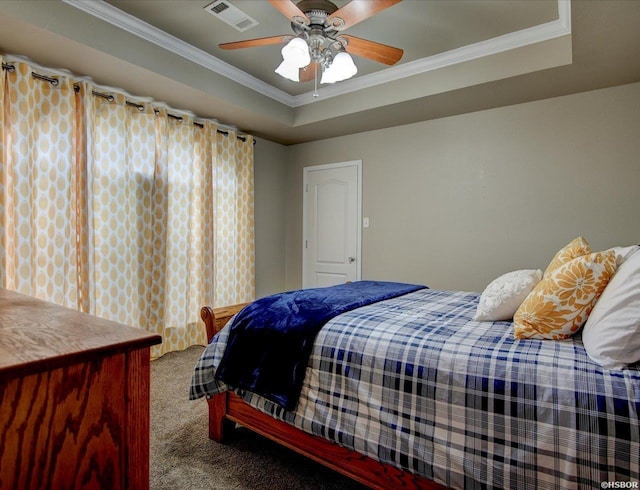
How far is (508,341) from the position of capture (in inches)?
55.6

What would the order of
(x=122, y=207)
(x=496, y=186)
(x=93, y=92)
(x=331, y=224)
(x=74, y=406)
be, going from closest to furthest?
(x=74, y=406)
(x=93, y=92)
(x=122, y=207)
(x=496, y=186)
(x=331, y=224)

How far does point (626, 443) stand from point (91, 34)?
3.40 metres

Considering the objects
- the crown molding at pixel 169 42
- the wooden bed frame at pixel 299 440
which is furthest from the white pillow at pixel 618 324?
the crown molding at pixel 169 42

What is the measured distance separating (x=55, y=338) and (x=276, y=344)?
1.06m

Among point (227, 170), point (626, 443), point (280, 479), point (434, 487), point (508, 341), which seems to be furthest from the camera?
point (227, 170)

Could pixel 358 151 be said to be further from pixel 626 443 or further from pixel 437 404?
pixel 626 443

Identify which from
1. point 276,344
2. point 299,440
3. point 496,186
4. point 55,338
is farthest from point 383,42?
point 55,338

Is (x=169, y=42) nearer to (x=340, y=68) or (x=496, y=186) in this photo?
(x=340, y=68)

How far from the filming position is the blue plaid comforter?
3.49ft

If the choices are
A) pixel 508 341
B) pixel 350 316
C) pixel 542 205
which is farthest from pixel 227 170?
pixel 508 341

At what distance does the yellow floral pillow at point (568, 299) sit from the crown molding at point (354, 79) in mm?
1672

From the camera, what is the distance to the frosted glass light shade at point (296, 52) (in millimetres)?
2033

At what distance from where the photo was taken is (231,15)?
8.40 feet

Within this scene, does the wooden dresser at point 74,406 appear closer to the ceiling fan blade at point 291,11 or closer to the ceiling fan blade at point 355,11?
the ceiling fan blade at point 291,11
